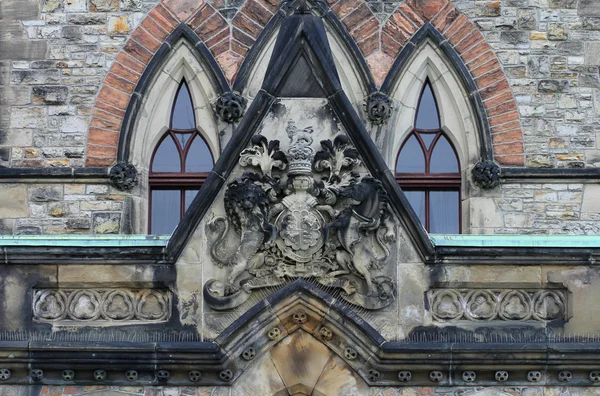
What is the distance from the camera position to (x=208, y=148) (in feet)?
68.6

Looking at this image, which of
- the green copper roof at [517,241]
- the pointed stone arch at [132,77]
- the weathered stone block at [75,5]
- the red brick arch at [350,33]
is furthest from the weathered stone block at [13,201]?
the green copper roof at [517,241]

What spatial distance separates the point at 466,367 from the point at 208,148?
17.7 feet

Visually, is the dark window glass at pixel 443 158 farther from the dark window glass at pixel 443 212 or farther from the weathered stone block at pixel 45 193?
the weathered stone block at pixel 45 193

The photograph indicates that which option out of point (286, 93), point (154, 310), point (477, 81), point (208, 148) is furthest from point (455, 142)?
point (154, 310)

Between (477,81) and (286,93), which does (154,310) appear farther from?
(477,81)

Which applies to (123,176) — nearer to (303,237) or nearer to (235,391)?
(303,237)

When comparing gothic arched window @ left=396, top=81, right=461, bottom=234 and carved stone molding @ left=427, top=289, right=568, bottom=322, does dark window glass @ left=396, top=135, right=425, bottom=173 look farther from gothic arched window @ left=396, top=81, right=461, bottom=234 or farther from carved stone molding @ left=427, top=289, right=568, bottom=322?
carved stone molding @ left=427, top=289, right=568, bottom=322

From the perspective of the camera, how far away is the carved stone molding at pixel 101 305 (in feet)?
55.4

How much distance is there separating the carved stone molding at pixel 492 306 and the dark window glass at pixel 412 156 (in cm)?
421

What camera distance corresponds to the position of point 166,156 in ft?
68.9

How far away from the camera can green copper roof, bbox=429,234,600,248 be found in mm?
16984

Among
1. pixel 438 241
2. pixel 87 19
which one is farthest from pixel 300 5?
pixel 87 19

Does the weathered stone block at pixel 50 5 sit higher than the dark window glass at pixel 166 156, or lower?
higher

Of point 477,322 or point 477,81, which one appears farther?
point 477,81
